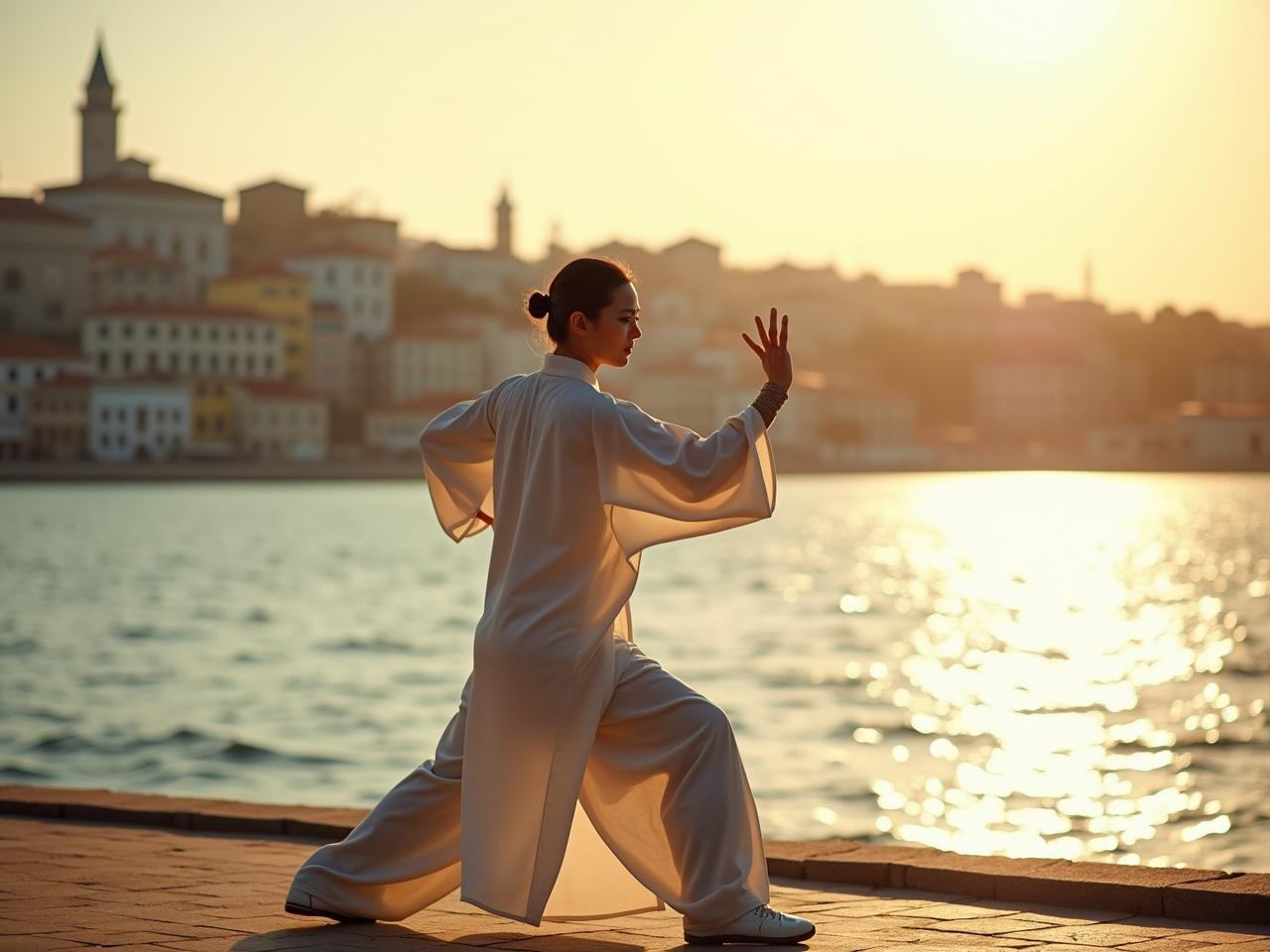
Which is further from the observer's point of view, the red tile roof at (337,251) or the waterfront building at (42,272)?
the red tile roof at (337,251)

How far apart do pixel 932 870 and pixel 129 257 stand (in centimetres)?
9168

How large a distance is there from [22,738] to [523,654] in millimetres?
13287

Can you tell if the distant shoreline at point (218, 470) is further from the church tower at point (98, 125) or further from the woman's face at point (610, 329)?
the woman's face at point (610, 329)

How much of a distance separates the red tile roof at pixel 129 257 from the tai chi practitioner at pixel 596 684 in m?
91.4

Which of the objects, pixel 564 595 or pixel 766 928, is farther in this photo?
pixel 564 595

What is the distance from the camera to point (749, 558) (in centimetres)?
5541

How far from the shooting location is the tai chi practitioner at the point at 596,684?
3973mm

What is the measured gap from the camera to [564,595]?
4.04 metres

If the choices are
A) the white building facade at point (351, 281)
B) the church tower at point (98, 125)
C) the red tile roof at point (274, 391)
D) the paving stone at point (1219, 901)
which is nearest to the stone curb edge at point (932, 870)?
the paving stone at point (1219, 901)

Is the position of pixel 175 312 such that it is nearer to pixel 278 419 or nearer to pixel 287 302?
pixel 287 302

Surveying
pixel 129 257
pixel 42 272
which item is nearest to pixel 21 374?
pixel 42 272

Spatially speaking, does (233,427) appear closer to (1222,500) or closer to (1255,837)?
(1222,500)

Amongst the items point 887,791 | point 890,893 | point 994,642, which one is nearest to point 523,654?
point 890,893

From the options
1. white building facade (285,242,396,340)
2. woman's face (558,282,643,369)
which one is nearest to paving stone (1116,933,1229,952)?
woman's face (558,282,643,369)
